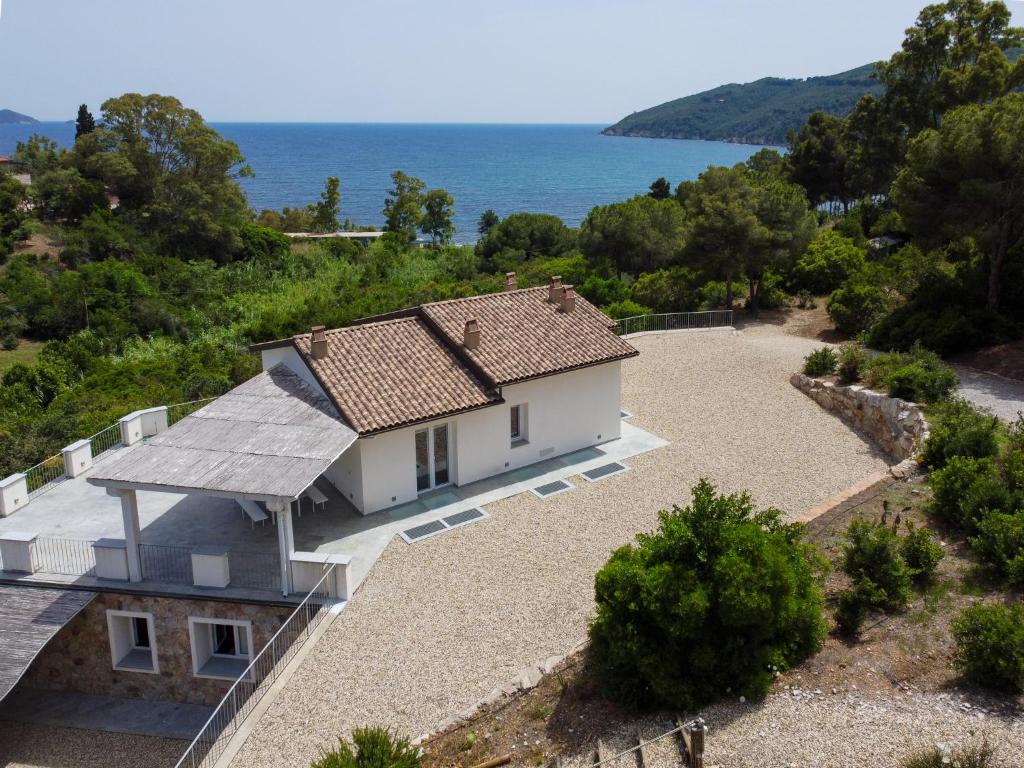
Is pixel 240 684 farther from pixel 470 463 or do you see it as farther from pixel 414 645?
pixel 470 463

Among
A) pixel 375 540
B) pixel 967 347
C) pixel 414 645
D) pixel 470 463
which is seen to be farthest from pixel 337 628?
pixel 967 347

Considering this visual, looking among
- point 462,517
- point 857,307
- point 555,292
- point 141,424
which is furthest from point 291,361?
point 857,307

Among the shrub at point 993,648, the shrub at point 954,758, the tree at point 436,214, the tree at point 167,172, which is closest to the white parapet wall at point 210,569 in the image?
the shrub at point 954,758

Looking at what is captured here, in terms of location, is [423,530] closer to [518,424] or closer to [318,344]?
[518,424]

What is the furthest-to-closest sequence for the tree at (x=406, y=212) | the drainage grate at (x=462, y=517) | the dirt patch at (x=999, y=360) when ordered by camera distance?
1. the tree at (x=406, y=212)
2. the dirt patch at (x=999, y=360)
3. the drainage grate at (x=462, y=517)

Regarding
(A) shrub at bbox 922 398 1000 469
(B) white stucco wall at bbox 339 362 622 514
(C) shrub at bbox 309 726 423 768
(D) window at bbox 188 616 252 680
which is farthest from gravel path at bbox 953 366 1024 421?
(D) window at bbox 188 616 252 680

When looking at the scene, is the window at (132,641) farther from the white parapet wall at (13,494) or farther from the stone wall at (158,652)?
the white parapet wall at (13,494)
